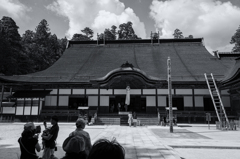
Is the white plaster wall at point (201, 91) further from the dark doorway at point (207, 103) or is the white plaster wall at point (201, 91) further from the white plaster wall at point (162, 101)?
the white plaster wall at point (162, 101)

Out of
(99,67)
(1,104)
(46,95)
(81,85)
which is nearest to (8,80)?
(1,104)

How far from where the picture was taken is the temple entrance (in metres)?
20.4

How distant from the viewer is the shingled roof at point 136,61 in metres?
19.8

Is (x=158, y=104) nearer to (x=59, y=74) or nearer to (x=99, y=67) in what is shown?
(x=99, y=67)

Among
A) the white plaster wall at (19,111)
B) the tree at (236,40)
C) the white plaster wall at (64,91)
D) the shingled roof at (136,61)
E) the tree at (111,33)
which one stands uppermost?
the tree at (111,33)

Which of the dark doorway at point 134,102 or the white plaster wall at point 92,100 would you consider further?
the dark doorway at point 134,102

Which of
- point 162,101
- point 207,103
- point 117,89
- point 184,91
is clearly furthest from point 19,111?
point 207,103

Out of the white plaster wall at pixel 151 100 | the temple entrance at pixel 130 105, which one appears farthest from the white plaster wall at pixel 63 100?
the white plaster wall at pixel 151 100

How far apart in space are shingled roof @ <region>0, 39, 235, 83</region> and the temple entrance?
3087 millimetres

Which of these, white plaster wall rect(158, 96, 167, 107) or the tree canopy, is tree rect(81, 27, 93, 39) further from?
white plaster wall rect(158, 96, 167, 107)

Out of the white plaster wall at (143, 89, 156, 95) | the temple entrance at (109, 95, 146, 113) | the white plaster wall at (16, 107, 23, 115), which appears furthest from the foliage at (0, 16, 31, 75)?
the white plaster wall at (143, 89, 156, 95)

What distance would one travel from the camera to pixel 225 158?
582cm

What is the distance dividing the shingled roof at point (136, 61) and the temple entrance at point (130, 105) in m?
3.09

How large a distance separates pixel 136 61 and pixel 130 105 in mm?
5857
